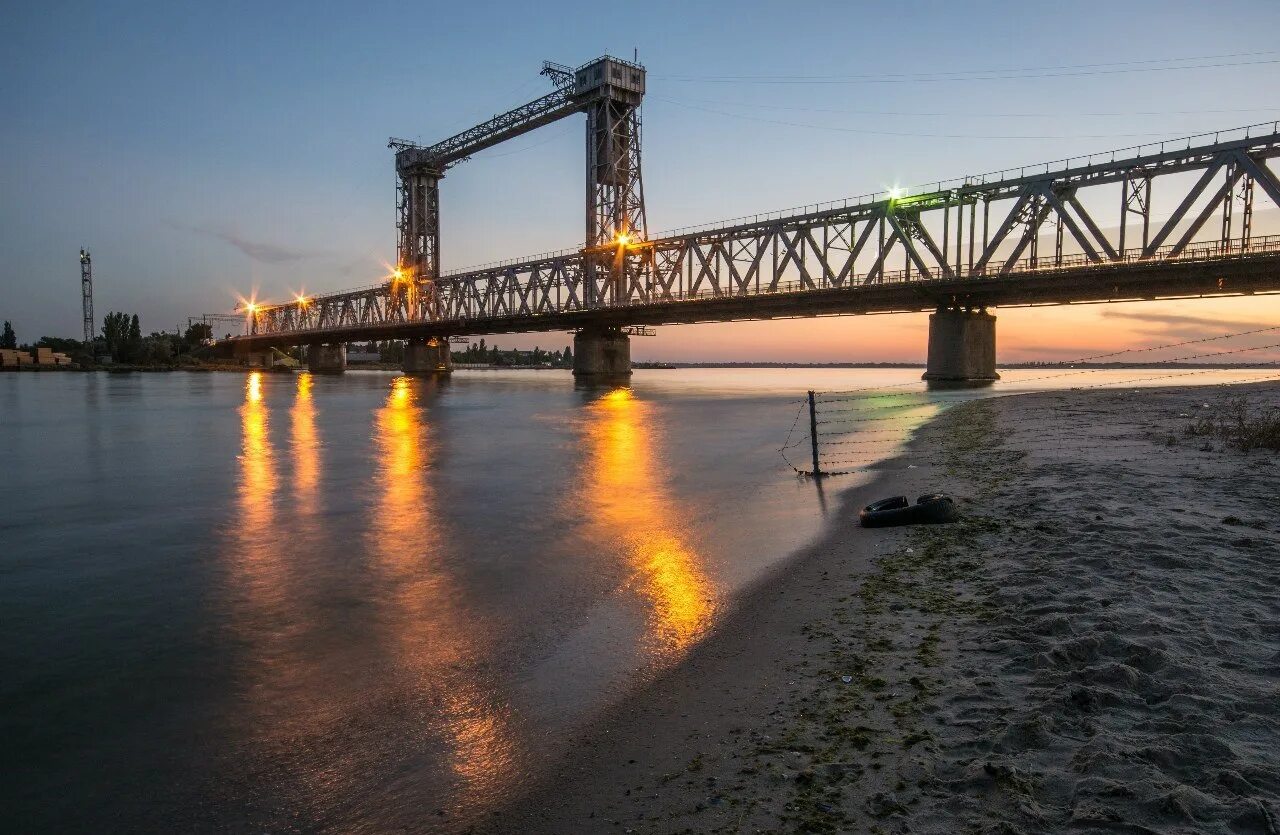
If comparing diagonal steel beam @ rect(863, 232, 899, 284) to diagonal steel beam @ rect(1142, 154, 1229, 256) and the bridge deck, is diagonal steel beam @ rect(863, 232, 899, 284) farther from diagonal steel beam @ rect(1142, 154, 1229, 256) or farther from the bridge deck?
diagonal steel beam @ rect(1142, 154, 1229, 256)

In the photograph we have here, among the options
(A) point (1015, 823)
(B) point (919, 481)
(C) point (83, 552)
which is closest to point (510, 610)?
(A) point (1015, 823)

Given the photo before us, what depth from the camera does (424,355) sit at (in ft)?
390

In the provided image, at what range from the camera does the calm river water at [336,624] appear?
395cm

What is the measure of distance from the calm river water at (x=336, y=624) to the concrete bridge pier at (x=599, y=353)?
72.2m

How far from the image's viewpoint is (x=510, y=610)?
697 cm

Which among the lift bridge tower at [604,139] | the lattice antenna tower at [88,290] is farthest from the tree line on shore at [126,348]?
the lift bridge tower at [604,139]

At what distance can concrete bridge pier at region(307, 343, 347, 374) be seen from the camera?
158 meters

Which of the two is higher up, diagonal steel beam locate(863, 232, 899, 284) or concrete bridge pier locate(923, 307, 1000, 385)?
diagonal steel beam locate(863, 232, 899, 284)

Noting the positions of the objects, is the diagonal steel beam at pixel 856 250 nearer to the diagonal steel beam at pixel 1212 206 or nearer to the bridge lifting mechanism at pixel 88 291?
the diagonal steel beam at pixel 1212 206

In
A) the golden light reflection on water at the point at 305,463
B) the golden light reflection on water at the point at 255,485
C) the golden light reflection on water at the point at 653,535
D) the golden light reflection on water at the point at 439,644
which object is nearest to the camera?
the golden light reflection on water at the point at 439,644

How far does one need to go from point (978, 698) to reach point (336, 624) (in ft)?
18.2

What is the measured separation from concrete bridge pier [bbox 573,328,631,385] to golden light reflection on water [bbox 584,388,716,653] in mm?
65873

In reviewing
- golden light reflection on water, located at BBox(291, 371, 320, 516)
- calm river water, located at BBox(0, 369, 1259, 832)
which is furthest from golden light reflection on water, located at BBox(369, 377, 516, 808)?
golden light reflection on water, located at BBox(291, 371, 320, 516)

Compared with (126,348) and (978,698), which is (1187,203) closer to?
(978,698)
